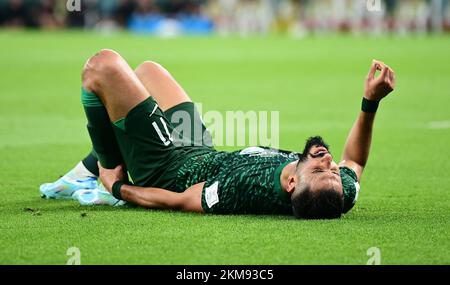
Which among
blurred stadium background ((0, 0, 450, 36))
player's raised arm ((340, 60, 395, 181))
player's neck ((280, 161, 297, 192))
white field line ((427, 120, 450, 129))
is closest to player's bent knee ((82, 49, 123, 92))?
player's neck ((280, 161, 297, 192))

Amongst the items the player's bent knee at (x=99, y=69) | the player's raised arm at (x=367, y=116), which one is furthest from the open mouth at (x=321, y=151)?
the player's bent knee at (x=99, y=69)

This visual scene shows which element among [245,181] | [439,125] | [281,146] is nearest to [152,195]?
[245,181]

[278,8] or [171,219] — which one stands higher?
[171,219]

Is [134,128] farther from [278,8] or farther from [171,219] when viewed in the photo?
[278,8]

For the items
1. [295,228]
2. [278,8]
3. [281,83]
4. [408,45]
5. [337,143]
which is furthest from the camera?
[278,8]

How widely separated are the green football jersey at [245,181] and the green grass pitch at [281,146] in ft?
0.35

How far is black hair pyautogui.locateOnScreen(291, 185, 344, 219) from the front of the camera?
6410mm

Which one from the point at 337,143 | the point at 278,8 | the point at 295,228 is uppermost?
the point at 295,228

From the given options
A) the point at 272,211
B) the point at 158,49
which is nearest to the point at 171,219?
the point at 272,211

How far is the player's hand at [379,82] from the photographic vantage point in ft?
22.0

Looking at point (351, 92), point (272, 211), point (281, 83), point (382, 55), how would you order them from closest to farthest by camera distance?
point (272, 211)
point (351, 92)
point (281, 83)
point (382, 55)

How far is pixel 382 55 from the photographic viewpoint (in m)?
26.9

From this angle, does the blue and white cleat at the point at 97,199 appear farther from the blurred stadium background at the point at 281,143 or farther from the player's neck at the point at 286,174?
A: the player's neck at the point at 286,174
